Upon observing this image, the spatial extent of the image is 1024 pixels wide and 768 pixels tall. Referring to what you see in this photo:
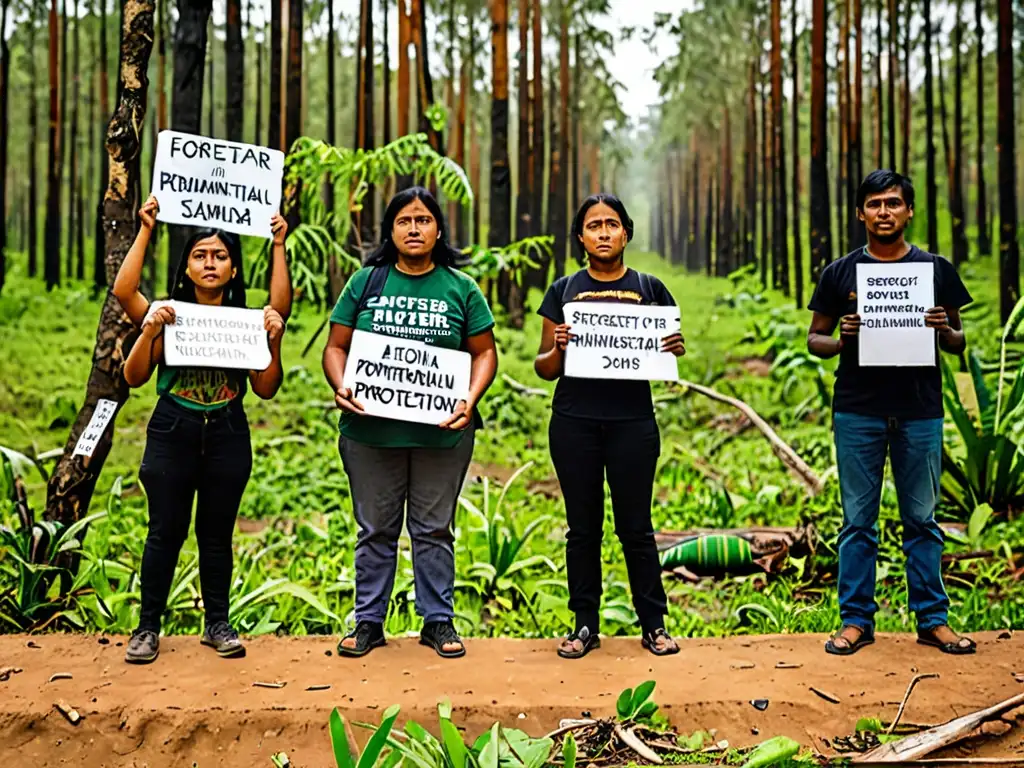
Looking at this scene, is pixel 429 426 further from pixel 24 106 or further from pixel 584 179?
pixel 584 179

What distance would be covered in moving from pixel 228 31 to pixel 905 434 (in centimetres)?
1224

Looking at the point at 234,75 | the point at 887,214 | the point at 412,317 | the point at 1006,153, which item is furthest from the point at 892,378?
the point at 234,75

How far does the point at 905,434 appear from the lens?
3.85 metres

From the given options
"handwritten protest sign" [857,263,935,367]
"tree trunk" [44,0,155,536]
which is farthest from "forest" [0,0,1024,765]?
"handwritten protest sign" [857,263,935,367]

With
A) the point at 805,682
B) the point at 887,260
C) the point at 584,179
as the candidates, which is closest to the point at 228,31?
the point at 887,260

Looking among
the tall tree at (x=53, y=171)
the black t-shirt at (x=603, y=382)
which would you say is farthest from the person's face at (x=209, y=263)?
the tall tree at (x=53, y=171)

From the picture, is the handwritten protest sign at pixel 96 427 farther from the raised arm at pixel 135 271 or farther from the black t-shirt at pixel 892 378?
the black t-shirt at pixel 892 378

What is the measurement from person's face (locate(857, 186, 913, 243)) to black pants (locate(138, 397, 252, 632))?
2.75 m

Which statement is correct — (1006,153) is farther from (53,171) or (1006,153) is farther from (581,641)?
(53,171)

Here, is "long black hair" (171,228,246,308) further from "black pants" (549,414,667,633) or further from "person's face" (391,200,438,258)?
"black pants" (549,414,667,633)

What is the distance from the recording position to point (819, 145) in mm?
15320

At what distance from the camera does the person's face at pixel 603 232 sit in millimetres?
3785

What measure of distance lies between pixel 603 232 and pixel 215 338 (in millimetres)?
1636

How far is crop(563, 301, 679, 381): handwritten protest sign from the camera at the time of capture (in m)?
3.79
